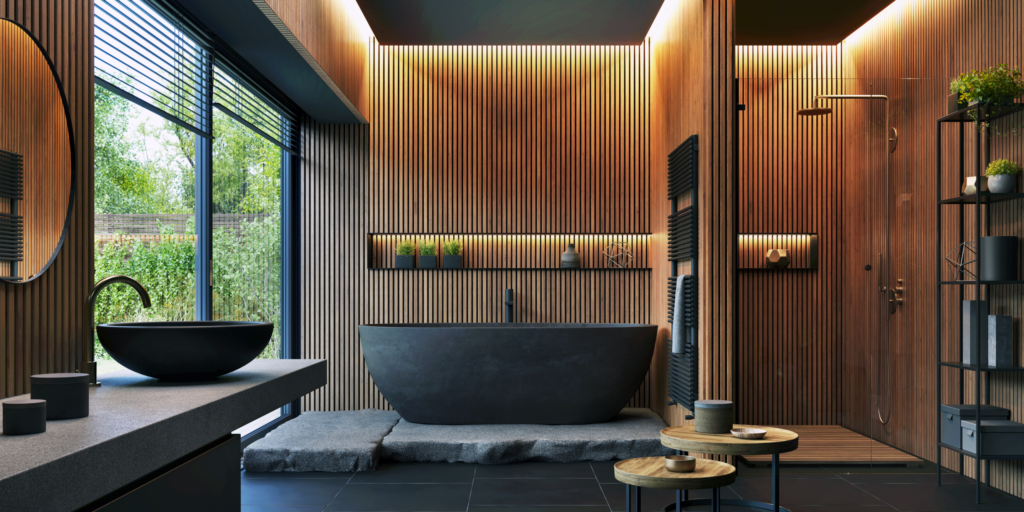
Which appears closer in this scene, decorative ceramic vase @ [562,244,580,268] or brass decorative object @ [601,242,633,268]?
decorative ceramic vase @ [562,244,580,268]

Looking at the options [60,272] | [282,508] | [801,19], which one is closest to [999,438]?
[801,19]

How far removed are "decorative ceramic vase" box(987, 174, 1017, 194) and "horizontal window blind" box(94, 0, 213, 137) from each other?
14.7 feet

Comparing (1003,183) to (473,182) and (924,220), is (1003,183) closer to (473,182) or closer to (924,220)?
(924,220)

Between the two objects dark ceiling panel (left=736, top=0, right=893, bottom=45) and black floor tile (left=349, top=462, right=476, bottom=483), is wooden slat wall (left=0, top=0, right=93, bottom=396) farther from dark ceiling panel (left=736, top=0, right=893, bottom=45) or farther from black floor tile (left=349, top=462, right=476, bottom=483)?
dark ceiling panel (left=736, top=0, right=893, bottom=45)

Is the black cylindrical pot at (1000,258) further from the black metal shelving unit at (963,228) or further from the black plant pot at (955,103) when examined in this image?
the black plant pot at (955,103)

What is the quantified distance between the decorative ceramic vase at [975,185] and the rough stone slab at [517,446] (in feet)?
8.01

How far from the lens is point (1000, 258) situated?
416cm

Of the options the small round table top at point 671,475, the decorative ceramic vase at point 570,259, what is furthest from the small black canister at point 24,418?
the decorative ceramic vase at point 570,259

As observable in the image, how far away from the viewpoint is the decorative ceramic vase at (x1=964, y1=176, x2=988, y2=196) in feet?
13.8

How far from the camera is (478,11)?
18.4 feet

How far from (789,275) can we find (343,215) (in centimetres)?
377

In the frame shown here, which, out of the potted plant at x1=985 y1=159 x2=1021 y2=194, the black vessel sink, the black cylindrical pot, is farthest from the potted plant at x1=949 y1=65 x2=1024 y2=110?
the black vessel sink

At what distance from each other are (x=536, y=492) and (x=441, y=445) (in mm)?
955

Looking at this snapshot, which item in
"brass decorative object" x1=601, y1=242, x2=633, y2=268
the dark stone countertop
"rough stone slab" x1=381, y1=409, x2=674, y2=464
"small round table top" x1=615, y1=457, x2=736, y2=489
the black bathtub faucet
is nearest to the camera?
the dark stone countertop
